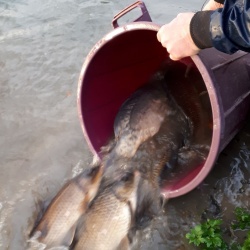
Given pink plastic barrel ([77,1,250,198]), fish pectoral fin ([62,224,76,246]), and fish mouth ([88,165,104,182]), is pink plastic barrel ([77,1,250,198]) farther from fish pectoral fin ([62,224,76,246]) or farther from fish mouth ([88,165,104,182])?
fish pectoral fin ([62,224,76,246])

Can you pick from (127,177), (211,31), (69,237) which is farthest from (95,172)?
(211,31)

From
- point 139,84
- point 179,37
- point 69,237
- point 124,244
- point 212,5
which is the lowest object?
point 124,244

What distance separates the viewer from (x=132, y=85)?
2928 mm

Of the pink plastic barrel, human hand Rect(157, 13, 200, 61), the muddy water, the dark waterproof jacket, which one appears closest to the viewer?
the dark waterproof jacket

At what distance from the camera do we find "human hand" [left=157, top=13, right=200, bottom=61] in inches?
73.7

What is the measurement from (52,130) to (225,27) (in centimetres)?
176

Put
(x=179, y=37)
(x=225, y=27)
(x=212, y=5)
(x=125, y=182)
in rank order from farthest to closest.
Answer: (x=212, y=5), (x=125, y=182), (x=179, y=37), (x=225, y=27)

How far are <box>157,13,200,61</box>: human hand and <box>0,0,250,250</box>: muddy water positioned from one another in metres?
0.96

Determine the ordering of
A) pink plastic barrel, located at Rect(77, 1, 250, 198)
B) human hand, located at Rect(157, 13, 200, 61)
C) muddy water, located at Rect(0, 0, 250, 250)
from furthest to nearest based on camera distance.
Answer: muddy water, located at Rect(0, 0, 250, 250) < pink plastic barrel, located at Rect(77, 1, 250, 198) < human hand, located at Rect(157, 13, 200, 61)

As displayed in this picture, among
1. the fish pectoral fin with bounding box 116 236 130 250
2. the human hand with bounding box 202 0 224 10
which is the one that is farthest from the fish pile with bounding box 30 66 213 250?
the human hand with bounding box 202 0 224 10

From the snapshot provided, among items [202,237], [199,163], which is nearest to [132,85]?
[199,163]

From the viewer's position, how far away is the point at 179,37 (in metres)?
1.88

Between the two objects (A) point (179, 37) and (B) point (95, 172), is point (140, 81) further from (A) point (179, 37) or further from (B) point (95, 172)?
(A) point (179, 37)

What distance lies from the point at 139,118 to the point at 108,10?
2.73m
